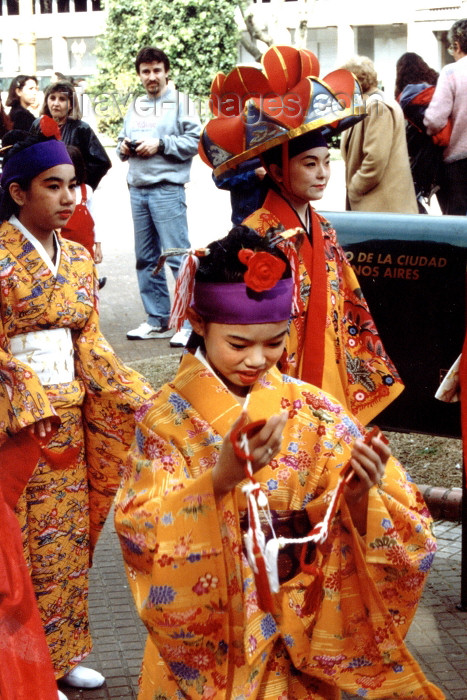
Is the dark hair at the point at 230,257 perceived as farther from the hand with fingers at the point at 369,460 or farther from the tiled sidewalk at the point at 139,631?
the tiled sidewalk at the point at 139,631

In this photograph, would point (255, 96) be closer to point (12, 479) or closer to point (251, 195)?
point (12, 479)

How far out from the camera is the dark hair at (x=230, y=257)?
99.3 inches

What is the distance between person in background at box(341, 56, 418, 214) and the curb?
282 cm

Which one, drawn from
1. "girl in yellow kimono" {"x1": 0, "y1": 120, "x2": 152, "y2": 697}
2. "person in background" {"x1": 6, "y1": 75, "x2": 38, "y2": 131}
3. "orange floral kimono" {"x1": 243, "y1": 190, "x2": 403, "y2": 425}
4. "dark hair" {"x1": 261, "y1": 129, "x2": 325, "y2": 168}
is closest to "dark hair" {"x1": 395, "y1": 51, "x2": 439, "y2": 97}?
"person in background" {"x1": 6, "y1": 75, "x2": 38, "y2": 131}

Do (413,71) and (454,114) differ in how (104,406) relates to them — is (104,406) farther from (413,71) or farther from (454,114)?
(413,71)

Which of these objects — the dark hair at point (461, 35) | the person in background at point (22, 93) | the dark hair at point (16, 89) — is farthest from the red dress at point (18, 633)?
the dark hair at point (16, 89)

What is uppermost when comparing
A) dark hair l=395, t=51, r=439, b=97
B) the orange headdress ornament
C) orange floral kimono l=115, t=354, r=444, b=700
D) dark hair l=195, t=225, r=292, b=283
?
the orange headdress ornament

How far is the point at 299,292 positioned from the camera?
3.86 meters

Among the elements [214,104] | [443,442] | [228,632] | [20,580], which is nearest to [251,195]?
[443,442]

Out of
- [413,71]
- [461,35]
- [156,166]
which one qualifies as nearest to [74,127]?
[156,166]

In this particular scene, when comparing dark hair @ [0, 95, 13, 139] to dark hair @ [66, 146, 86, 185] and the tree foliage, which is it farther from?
the tree foliage

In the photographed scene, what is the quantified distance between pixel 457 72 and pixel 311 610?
19.4 feet

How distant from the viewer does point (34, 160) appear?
151 inches

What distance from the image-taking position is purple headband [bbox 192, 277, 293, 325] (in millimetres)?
2459
